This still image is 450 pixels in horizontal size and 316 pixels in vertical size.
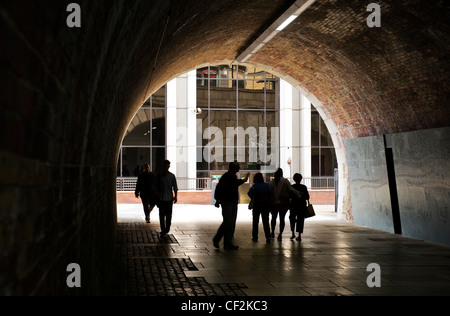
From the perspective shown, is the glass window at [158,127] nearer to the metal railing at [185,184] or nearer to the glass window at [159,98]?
the glass window at [159,98]

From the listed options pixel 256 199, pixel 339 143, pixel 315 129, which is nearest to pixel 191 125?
pixel 315 129

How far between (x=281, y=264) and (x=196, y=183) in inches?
760

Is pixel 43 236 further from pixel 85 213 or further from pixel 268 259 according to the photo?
pixel 268 259

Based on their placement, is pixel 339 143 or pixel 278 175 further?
pixel 339 143

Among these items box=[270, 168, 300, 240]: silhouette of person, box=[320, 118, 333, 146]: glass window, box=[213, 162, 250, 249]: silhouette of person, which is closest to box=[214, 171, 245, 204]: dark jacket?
box=[213, 162, 250, 249]: silhouette of person

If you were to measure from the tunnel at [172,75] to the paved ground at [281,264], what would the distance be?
78cm

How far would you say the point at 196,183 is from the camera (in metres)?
28.9

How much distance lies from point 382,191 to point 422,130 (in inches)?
103

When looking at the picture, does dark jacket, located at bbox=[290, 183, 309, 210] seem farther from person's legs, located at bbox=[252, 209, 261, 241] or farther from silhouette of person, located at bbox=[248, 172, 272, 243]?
person's legs, located at bbox=[252, 209, 261, 241]

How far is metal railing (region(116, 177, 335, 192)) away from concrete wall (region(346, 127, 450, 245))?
40.0 feet

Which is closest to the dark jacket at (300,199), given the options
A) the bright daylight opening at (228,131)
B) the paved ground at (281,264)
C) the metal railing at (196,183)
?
the paved ground at (281,264)

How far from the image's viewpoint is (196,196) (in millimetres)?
27844

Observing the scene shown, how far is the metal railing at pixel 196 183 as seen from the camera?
27.9 m

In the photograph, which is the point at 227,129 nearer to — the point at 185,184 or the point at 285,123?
the point at 285,123
